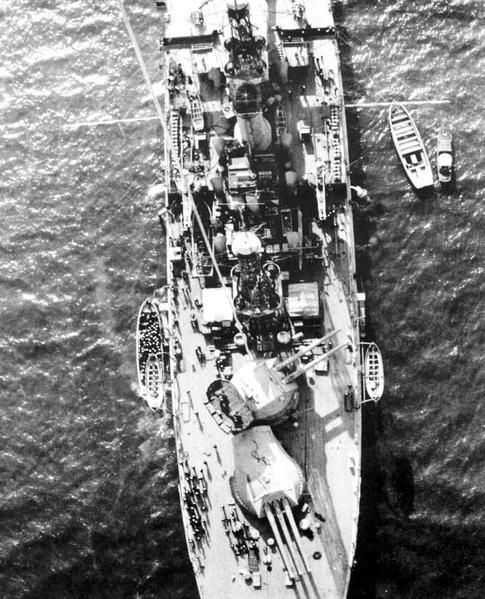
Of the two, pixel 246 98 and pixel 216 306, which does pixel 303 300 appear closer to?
pixel 216 306

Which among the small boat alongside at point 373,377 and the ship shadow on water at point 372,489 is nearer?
the ship shadow on water at point 372,489

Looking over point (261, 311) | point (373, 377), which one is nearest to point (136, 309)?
point (261, 311)

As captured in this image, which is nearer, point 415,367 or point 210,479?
point 210,479

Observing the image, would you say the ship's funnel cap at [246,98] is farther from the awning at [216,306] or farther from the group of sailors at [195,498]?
the group of sailors at [195,498]

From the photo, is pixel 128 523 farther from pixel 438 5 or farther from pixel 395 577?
pixel 438 5

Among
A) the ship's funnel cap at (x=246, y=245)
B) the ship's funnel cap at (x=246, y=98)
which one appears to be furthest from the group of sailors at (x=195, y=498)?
the ship's funnel cap at (x=246, y=98)

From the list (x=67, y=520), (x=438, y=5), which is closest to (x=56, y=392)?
(x=67, y=520)
